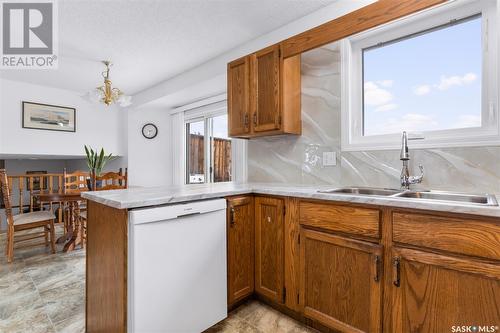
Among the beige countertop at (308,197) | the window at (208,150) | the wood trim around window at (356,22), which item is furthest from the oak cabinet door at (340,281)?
the window at (208,150)

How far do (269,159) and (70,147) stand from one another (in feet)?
13.2

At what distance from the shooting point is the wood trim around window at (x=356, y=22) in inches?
56.1

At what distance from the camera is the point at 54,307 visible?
1.90 meters

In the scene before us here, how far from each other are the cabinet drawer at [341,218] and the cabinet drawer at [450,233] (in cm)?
11

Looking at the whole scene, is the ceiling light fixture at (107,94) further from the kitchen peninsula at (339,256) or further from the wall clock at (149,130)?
the kitchen peninsula at (339,256)

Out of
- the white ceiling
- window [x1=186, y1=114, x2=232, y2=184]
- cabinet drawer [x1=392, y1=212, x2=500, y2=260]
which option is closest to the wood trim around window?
the white ceiling

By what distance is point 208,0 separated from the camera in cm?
206

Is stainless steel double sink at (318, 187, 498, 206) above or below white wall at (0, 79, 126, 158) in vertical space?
below

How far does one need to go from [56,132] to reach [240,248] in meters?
4.41

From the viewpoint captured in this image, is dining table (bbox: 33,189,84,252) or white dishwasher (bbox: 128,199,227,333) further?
dining table (bbox: 33,189,84,252)

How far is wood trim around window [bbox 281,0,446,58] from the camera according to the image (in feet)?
4.68

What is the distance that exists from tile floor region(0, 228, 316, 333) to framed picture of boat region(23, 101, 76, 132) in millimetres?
2454

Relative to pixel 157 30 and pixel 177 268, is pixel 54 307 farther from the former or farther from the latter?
pixel 157 30

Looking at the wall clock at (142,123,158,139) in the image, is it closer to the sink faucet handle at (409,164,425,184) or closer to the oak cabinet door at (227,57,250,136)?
the oak cabinet door at (227,57,250,136)
